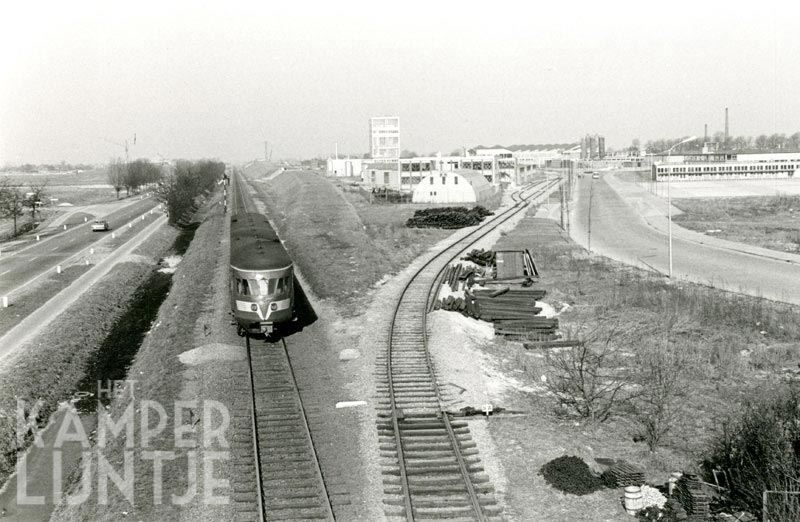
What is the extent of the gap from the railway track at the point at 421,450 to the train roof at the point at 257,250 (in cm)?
459

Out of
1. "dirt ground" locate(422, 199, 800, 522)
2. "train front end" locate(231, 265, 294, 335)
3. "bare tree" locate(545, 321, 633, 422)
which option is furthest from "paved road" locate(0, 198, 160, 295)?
"bare tree" locate(545, 321, 633, 422)

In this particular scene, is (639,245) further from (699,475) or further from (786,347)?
(699,475)

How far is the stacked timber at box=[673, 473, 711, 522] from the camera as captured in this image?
37.3 feet

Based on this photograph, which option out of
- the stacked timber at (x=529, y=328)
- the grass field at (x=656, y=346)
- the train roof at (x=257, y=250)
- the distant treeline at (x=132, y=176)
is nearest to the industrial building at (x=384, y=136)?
the distant treeline at (x=132, y=176)

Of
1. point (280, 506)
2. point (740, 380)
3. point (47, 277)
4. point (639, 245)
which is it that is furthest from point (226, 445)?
point (639, 245)

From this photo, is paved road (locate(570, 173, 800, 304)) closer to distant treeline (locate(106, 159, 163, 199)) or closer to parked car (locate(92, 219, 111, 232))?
parked car (locate(92, 219, 111, 232))

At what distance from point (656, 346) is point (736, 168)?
11242cm

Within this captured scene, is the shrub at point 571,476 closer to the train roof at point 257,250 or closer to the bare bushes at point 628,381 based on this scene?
the bare bushes at point 628,381

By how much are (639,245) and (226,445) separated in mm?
39375

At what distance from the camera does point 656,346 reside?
2292 centimetres

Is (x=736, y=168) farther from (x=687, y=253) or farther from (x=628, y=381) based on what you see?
(x=628, y=381)

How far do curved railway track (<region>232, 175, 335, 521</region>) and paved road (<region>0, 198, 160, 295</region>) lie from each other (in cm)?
2415

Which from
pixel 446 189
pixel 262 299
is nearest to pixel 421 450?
pixel 262 299

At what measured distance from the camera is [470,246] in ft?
155
